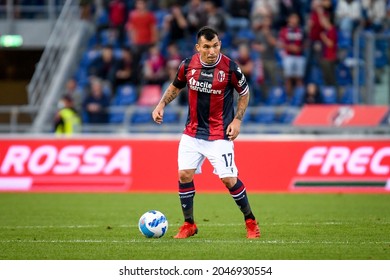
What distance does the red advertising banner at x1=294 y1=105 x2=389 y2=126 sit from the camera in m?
23.5

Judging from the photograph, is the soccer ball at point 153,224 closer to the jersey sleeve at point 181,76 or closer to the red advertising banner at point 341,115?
the jersey sleeve at point 181,76

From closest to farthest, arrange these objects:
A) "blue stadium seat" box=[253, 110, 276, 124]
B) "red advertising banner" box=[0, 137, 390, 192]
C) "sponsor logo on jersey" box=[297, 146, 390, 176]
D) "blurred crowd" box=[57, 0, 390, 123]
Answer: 1. "sponsor logo on jersey" box=[297, 146, 390, 176]
2. "red advertising banner" box=[0, 137, 390, 192]
3. "blue stadium seat" box=[253, 110, 276, 124]
4. "blurred crowd" box=[57, 0, 390, 123]

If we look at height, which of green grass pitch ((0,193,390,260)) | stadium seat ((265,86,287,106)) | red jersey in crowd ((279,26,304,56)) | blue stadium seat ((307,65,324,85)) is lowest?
stadium seat ((265,86,287,106))

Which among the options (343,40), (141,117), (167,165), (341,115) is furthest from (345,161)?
Result: (343,40)

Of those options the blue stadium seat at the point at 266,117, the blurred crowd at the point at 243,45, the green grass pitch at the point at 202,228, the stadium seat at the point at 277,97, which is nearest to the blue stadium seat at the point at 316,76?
the blurred crowd at the point at 243,45

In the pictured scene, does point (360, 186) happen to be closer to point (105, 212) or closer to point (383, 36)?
point (383, 36)

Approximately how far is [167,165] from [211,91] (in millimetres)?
9386

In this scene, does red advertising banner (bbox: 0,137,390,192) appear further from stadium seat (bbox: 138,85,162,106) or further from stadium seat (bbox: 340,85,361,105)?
stadium seat (bbox: 340,85,361,105)

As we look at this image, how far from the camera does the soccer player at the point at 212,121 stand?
39.9ft

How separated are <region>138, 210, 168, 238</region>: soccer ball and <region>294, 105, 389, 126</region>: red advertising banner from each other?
38.6ft

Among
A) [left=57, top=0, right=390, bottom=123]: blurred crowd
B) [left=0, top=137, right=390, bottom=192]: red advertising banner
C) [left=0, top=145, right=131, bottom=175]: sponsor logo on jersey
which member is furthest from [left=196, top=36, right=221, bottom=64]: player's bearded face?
[left=57, top=0, right=390, bottom=123]: blurred crowd

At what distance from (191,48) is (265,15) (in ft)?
7.11

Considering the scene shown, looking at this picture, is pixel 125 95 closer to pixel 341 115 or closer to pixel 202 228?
pixel 341 115

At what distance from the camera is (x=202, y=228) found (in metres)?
13.7
